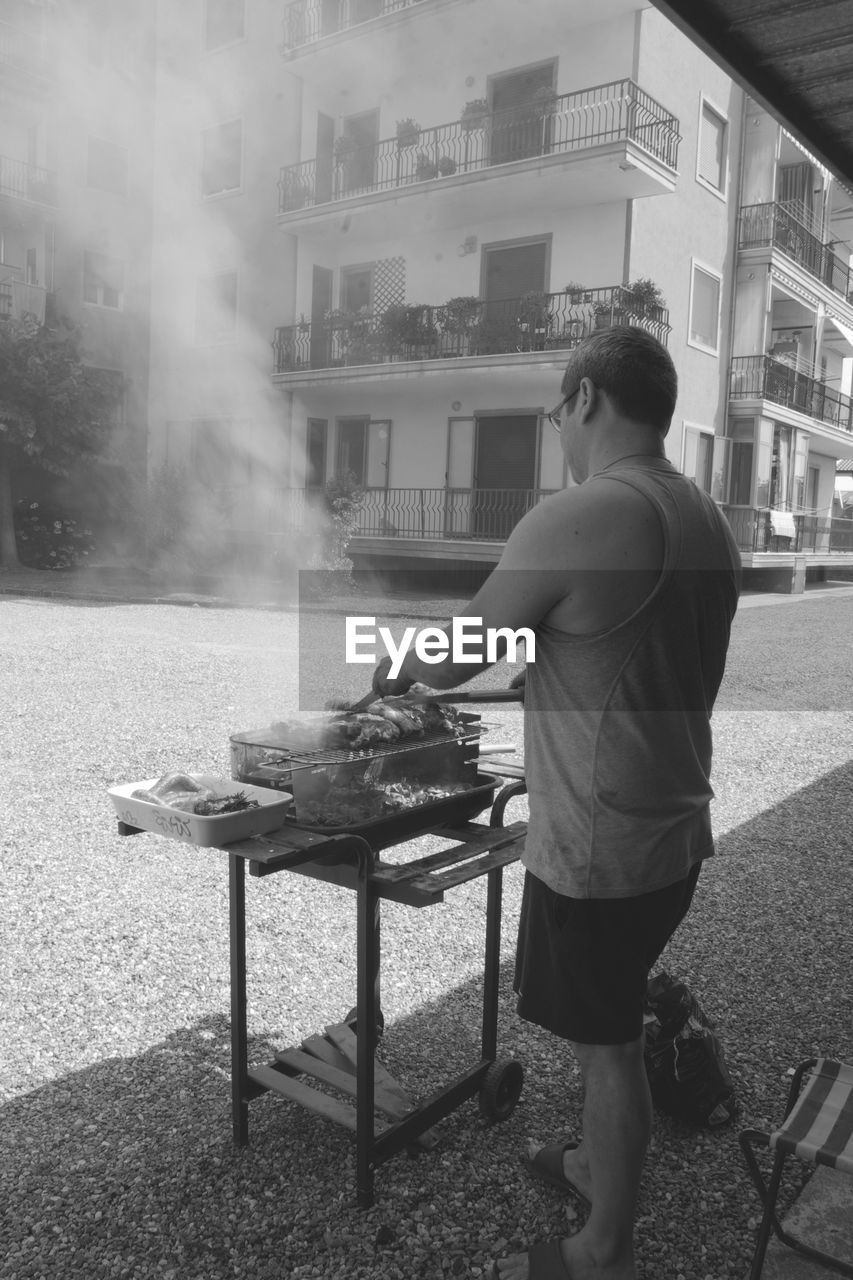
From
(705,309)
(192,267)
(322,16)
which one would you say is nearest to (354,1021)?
(322,16)

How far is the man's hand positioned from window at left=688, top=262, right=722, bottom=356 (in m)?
17.0

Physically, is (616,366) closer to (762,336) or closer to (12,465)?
(12,465)

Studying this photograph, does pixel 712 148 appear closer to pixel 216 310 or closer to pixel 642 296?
pixel 642 296

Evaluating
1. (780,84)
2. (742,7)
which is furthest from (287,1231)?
(780,84)

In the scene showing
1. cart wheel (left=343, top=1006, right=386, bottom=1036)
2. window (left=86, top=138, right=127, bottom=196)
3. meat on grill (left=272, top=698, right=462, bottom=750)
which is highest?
window (left=86, top=138, right=127, bottom=196)

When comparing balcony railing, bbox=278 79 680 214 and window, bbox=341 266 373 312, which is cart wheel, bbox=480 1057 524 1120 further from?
window, bbox=341 266 373 312

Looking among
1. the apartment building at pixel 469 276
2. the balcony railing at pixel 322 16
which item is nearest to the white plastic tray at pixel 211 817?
the balcony railing at pixel 322 16

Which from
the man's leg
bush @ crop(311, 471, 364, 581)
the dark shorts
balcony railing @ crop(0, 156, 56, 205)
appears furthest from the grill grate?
bush @ crop(311, 471, 364, 581)

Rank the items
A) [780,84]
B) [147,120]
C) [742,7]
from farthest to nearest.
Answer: [147,120]
[780,84]
[742,7]

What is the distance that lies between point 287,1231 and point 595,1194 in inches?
25.1

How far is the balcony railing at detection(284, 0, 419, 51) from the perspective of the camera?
9617 millimetres

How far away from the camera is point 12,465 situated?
16891 millimetres

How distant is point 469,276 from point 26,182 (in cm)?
1156

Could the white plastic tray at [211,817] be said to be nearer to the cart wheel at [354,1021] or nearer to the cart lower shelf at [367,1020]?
the cart lower shelf at [367,1020]
